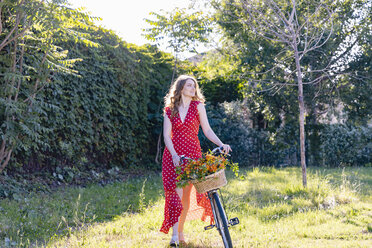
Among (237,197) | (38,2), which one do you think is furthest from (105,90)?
(237,197)

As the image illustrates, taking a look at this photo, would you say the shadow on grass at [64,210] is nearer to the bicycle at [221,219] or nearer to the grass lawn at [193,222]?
the grass lawn at [193,222]

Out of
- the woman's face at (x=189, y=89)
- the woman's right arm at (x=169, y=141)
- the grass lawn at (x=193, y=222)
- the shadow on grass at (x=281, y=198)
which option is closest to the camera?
the woman's right arm at (x=169, y=141)

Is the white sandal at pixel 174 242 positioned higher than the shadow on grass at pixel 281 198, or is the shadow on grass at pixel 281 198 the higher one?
the white sandal at pixel 174 242

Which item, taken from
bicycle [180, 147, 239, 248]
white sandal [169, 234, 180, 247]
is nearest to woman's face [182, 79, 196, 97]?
bicycle [180, 147, 239, 248]

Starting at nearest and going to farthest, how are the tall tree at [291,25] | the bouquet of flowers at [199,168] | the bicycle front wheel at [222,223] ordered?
the bouquet of flowers at [199,168], the bicycle front wheel at [222,223], the tall tree at [291,25]

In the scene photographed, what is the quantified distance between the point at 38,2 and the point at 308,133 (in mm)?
10499

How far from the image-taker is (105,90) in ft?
29.7

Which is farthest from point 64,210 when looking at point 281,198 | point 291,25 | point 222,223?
point 291,25

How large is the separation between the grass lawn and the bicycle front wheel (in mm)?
687

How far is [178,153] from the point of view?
4.00 meters

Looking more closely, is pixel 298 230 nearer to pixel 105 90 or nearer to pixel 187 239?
pixel 187 239

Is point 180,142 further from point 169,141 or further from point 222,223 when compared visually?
point 222,223

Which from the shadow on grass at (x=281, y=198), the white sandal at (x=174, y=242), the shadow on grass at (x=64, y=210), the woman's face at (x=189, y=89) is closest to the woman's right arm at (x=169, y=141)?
the woman's face at (x=189, y=89)

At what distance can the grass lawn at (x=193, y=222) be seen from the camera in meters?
4.23
